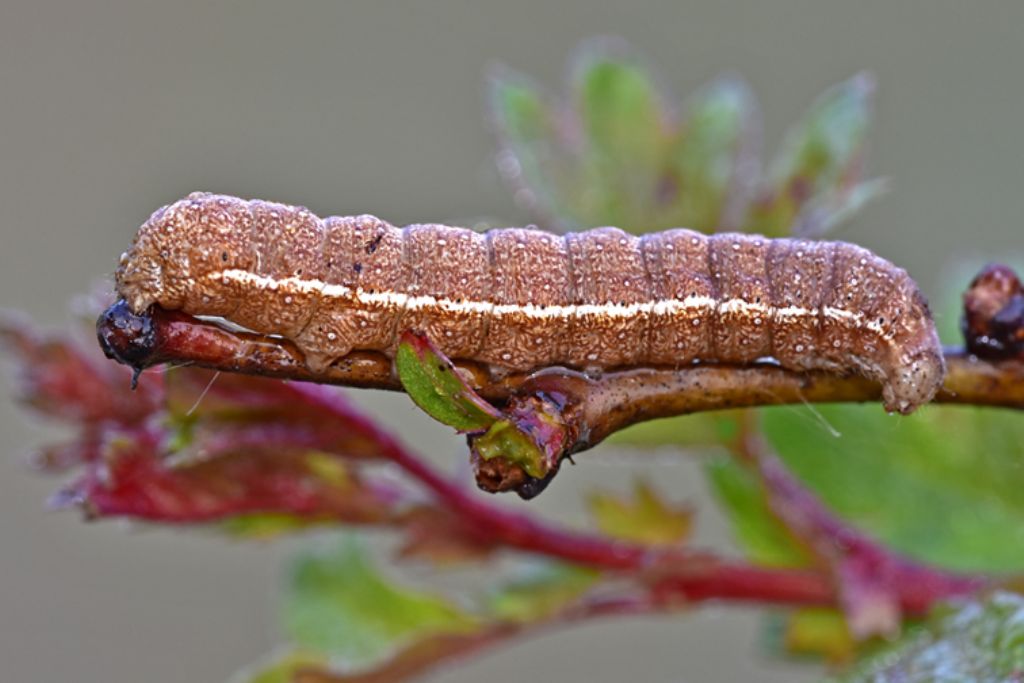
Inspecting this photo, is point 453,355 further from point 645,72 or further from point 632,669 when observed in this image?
point 632,669

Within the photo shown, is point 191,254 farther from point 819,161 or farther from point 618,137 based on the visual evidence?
point 819,161

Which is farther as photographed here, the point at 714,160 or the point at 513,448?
the point at 714,160

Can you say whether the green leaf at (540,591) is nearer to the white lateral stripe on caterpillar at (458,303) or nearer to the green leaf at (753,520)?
the green leaf at (753,520)

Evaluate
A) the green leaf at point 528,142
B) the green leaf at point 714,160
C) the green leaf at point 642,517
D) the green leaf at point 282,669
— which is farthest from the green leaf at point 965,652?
the green leaf at point 528,142

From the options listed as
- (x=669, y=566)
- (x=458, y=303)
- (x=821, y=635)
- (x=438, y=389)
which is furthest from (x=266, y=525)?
(x=821, y=635)

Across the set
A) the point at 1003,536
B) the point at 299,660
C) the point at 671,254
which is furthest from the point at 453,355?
the point at 1003,536

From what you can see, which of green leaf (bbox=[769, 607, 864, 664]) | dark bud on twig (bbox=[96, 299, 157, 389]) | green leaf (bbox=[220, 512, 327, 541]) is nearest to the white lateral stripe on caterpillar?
dark bud on twig (bbox=[96, 299, 157, 389])
